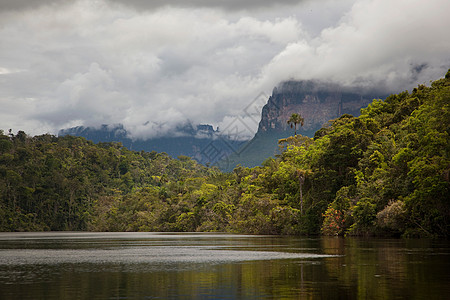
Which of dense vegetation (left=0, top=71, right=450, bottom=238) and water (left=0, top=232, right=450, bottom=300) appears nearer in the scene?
water (left=0, top=232, right=450, bottom=300)

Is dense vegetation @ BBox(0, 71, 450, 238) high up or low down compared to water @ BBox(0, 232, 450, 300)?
up

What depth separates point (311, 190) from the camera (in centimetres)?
7631

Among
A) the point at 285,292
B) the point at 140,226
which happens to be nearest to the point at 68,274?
the point at 285,292

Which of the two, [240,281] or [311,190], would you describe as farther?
[311,190]

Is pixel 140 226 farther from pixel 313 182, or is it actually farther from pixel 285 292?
pixel 285 292

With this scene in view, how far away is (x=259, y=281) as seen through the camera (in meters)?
17.6

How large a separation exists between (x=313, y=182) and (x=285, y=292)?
61.5 meters

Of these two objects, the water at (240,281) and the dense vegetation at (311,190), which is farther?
the dense vegetation at (311,190)

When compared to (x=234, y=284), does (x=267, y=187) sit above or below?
above

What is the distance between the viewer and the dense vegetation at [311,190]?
163 feet

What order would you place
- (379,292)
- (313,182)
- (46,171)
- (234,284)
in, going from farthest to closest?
(46,171), (313,182), (234,284), (379,292)

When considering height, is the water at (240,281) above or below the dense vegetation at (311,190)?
below

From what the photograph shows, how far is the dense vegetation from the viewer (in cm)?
4969

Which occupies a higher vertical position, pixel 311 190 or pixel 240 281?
pixel 311 190
